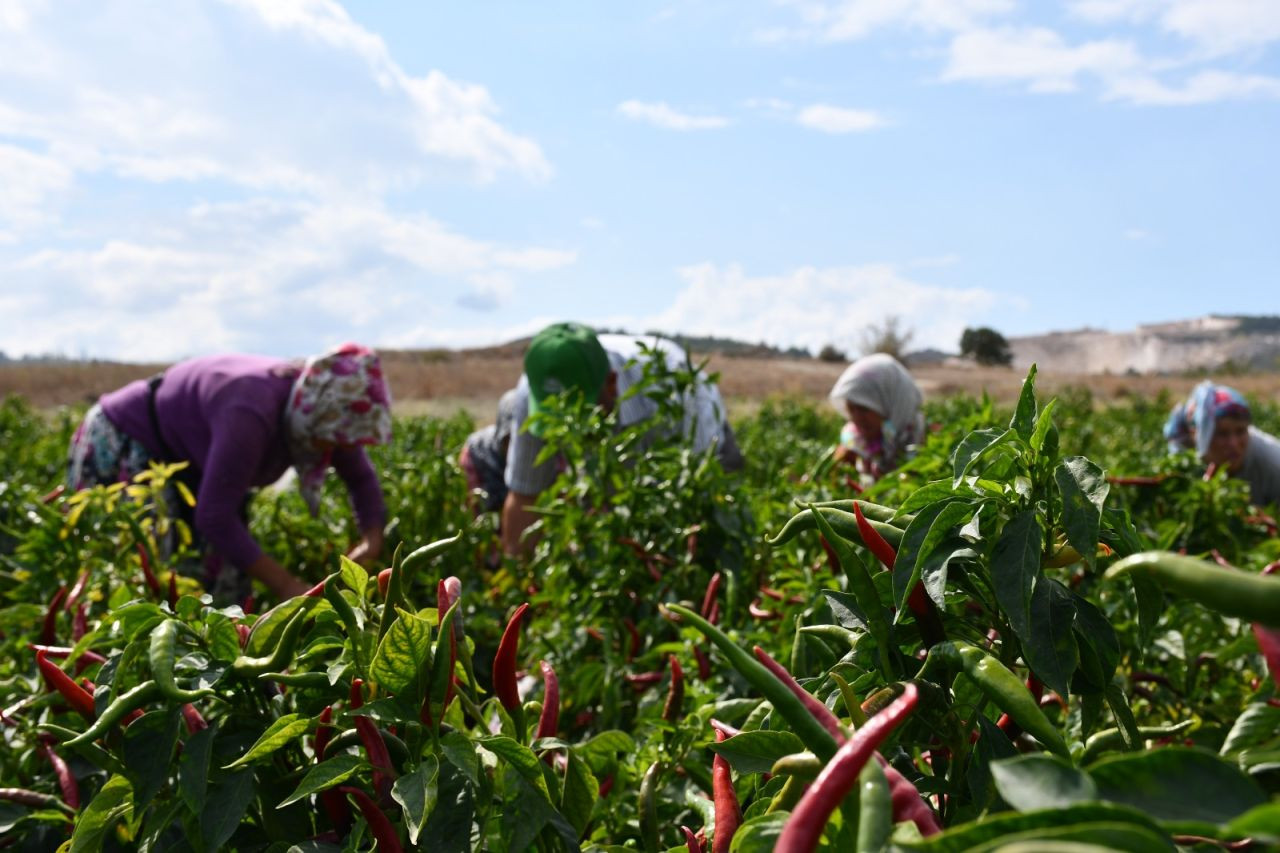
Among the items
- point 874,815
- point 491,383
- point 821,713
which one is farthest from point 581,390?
point 491,383

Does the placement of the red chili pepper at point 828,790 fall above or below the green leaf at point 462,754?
above

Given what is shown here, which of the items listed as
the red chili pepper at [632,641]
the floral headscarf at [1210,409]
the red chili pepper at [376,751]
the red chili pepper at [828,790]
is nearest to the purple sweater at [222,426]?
the red chili pepper at [632,641]

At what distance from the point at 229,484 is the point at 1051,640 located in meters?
2.79

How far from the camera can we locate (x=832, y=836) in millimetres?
514

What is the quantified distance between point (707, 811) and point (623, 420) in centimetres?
237

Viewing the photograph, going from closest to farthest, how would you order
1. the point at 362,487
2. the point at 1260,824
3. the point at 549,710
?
1. the point at 1260,824
2. the point at 549,710
3. the point at 362,487

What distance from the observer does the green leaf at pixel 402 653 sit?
0.66 m

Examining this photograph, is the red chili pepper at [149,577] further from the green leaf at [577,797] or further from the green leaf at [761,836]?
the green leaf at [761,836]

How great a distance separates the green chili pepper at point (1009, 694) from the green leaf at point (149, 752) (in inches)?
23.6

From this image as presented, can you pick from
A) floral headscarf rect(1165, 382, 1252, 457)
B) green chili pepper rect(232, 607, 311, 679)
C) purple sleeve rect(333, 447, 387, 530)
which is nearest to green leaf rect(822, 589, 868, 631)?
green chili pepper rect(232, 607, 311, 679)

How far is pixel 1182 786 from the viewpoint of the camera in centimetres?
38

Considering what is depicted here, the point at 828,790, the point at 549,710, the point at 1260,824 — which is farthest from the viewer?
the point at 549,710

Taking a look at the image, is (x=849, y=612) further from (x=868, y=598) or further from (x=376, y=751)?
(x=376, y=751)

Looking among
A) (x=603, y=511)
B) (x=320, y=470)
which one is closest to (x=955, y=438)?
(x=603, y=511)
